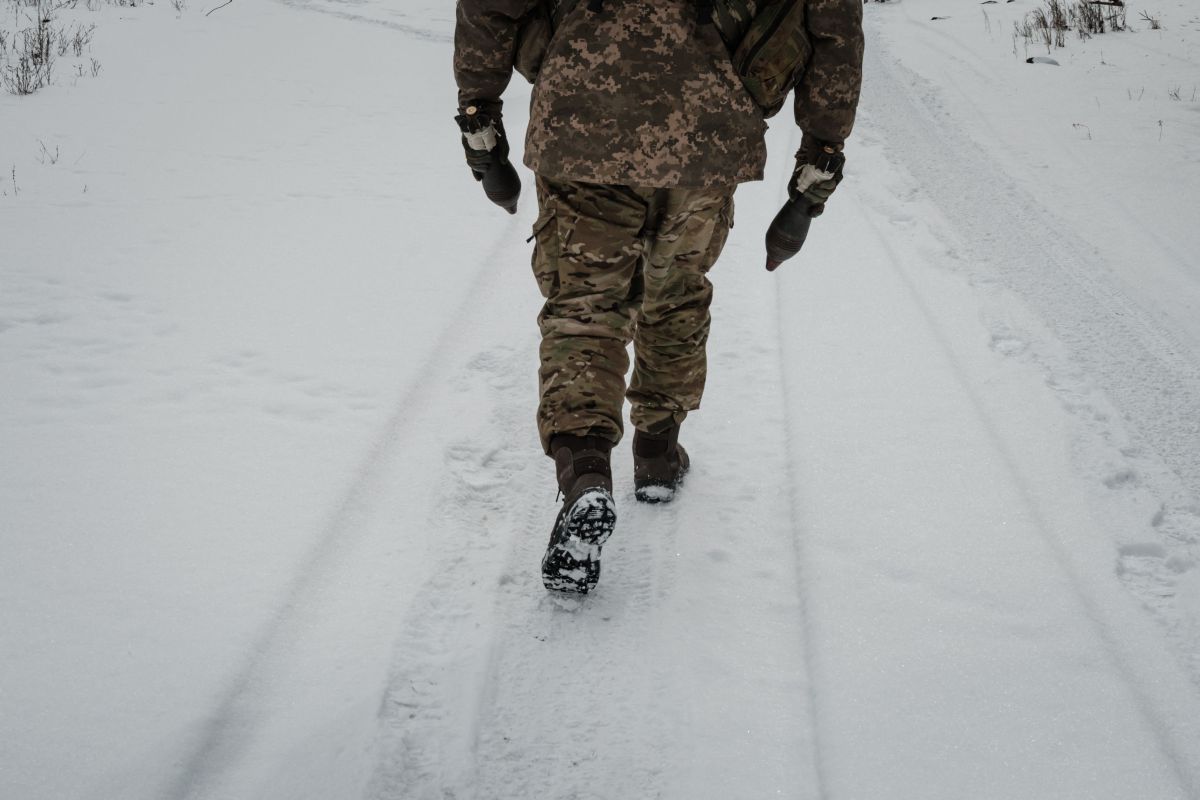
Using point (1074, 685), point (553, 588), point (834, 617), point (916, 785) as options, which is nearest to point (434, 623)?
point (553, 588)

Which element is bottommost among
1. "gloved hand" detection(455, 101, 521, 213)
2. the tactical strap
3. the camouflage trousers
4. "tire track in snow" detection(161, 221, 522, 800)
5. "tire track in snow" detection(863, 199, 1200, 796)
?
"tire track in snow" detection(161, 221, 522, 800)

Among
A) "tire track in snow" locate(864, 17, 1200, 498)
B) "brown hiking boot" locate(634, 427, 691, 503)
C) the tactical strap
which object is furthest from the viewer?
"tire track in snow" locate(864, 17, 1200, 498)

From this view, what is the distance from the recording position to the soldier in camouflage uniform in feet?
6.16

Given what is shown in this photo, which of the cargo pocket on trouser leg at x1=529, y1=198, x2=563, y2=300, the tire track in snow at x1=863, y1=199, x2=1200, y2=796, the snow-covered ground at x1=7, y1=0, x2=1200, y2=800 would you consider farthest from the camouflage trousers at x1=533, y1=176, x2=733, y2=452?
the tire track in snow at x1=863, y1=199, x2=1200, y2=796

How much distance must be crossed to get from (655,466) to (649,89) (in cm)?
103

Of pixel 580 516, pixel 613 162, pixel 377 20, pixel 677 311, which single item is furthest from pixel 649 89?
pixel 377 20

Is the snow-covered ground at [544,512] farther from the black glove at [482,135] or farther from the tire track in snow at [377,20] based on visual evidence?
the tire track in snow at [377,20]

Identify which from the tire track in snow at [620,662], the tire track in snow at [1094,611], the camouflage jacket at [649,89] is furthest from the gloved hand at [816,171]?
the tire track in snow at [1094,611]

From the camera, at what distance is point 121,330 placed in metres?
3.17

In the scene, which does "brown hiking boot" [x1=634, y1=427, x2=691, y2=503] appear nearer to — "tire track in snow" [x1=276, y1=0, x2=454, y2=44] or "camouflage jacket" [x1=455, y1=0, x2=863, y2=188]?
"camouflage jacket" [x1=455, y1=0, x2=863, y2=188]

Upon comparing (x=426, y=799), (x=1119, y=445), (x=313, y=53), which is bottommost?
(x=426, y=799)

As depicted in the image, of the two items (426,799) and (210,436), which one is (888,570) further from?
(210,436)

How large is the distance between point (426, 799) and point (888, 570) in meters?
1.25

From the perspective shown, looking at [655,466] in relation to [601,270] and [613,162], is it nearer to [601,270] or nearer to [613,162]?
[601,270]
